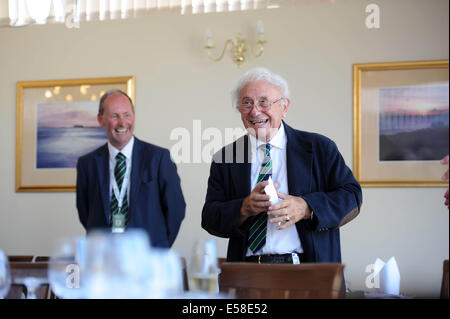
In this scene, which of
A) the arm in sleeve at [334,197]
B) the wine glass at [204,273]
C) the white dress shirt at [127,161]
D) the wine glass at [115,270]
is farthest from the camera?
the white dress shirt at [127,161]

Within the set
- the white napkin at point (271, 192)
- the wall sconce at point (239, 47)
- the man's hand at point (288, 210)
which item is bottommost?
the man's hand at point (288, 210)

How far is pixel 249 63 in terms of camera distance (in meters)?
3.96

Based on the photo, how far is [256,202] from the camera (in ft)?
5.51

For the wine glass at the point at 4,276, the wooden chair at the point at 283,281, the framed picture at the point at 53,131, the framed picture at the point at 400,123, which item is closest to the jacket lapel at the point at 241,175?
the wooden chair at the point at 283,281

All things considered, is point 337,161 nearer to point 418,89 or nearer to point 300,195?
point 300,195

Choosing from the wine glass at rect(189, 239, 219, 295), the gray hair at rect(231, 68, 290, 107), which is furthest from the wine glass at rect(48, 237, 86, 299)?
the gray hair at rect(231, 68, 290, 107)

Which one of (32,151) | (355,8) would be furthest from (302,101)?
(32,151)

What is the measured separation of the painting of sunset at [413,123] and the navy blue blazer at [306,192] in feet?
6.58

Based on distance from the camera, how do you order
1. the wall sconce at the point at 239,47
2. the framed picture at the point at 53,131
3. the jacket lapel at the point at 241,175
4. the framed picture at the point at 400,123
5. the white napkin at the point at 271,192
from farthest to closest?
1. the framed picture at the point at 53,131
2. the wall sconce at the point at 239,47
3. the framed picture at the point at 400,123
4. the jacket lapel at the point at 241,175
5. the white napkin at the point at 271,192

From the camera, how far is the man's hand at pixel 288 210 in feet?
5.48

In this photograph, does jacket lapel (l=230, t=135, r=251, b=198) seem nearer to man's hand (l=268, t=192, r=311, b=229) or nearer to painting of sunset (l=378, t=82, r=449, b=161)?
man's hand (l=268, t=192, r=311, b=229)

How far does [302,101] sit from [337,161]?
2067mm

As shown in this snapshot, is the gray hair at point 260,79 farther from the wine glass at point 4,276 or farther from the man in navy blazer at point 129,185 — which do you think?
the wine glass at point 4,276

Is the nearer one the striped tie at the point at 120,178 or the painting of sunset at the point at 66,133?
Result: the striped tie at the point at 120,178
